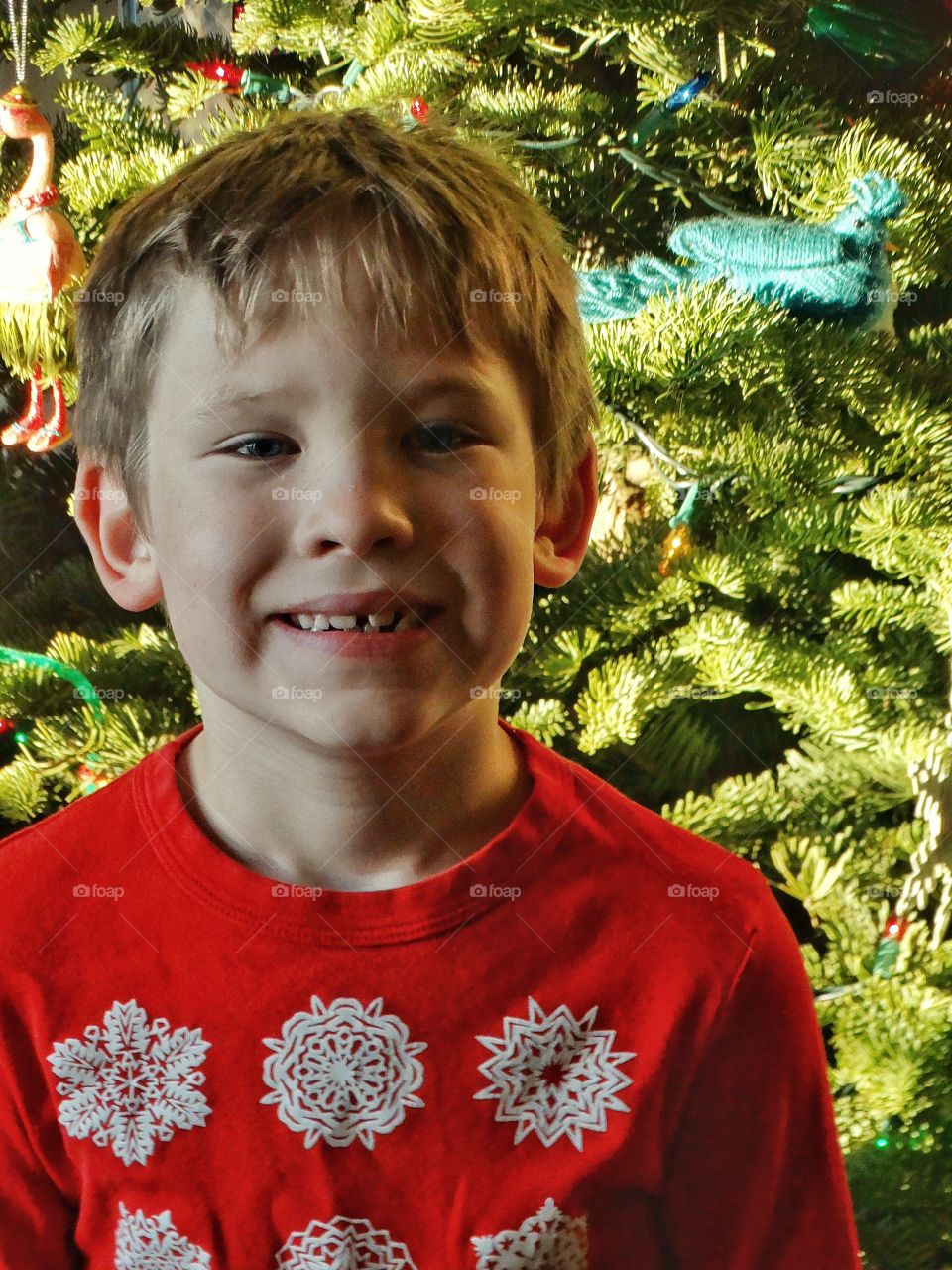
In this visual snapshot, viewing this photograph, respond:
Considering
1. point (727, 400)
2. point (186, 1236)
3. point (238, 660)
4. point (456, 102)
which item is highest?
point (456, 102)

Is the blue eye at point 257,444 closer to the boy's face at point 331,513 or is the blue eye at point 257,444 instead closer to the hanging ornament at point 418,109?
the boy's face at point 331,513

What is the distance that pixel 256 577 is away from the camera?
607 millimetres

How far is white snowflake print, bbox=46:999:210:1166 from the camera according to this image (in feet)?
2.06

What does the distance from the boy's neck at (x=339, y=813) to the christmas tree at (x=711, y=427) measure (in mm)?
71

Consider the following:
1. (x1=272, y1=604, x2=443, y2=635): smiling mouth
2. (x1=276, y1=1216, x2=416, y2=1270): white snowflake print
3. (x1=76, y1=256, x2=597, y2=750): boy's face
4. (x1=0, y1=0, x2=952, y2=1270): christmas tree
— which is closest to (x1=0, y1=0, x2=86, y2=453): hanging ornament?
(x1=0, y1=0, x2=952, y2=1270): christmas tree

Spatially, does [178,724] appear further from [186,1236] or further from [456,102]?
[456,102]

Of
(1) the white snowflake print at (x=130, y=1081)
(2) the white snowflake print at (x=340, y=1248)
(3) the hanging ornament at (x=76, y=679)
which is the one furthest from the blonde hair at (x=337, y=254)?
(2) the white snowflake print at (x=340, y=1248)

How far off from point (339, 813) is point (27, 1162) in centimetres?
23

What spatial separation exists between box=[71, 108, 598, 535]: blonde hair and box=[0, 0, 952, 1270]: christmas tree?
0.15 feet

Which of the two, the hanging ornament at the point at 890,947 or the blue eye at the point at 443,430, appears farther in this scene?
the hanging ornament at the point at 890,947

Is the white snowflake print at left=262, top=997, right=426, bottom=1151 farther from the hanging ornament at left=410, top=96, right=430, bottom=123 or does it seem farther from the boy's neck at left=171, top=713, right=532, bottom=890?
the hanging ornament at left=410, top=96, right=430, bottom=123

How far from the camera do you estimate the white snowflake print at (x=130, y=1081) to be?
0.63 m

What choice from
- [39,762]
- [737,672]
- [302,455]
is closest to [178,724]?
[39,762]

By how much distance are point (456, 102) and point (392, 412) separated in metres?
0.20
